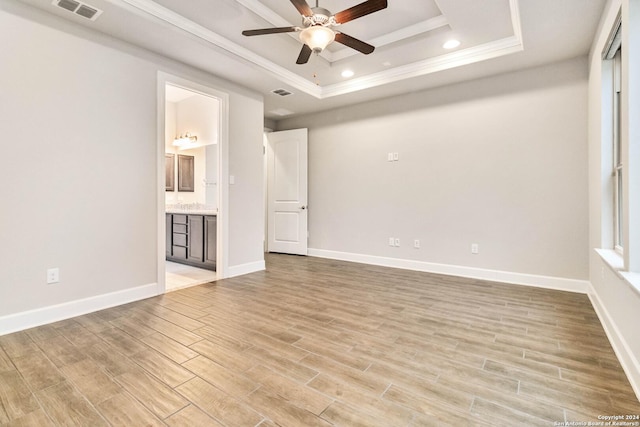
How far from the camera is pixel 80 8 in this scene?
257 centimetres

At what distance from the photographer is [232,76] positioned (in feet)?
13.2

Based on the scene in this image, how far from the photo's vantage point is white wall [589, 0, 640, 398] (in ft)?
5.91

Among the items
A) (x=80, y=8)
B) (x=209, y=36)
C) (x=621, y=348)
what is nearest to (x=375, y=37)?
(x=209, y=36)

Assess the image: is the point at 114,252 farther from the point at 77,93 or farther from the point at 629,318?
the point at 629,318

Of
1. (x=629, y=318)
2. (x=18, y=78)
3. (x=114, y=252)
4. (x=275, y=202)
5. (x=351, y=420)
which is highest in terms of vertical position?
(x=18, y=78)

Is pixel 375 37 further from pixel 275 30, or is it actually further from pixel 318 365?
pixel 318 365

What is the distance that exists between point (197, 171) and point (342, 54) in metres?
3.46

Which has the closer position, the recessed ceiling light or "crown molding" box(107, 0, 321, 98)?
"crown molding" box(107, 0, 321, 98)

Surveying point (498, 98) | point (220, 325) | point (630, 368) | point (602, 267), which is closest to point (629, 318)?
point (630, 368)

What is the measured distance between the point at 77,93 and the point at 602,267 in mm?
4825

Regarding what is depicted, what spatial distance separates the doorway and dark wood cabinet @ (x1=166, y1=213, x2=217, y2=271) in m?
0.02

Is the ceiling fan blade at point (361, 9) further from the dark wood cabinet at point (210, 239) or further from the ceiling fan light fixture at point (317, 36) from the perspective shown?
the dark wood cabinet at point (210, 239)

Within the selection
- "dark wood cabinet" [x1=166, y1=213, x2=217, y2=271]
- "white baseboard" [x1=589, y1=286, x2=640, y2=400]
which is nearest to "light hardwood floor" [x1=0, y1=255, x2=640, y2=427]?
"white baseboard" [x1=589, y1=286, x2=640, y2=400]

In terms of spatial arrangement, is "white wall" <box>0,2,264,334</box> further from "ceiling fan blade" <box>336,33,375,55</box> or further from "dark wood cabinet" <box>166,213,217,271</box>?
"ceiling fan blade" <box>336,33,375,55</box>
